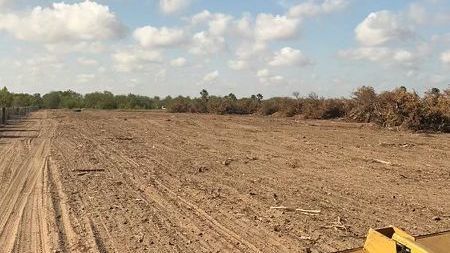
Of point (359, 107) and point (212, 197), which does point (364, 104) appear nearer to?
point (359, 107)

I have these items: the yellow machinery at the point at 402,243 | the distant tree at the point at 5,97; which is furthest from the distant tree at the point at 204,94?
the yellow machinery at the point at 402,243

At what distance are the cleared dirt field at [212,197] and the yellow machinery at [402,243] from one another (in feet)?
7.74

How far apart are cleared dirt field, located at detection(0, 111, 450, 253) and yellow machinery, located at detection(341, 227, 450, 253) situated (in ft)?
7.74

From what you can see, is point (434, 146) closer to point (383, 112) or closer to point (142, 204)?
point (383, 112)

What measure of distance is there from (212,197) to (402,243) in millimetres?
5802

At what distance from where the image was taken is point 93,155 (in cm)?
1534

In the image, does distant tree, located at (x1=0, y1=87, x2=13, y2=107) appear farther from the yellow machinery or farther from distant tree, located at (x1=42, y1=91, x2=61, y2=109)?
the yellow machinery

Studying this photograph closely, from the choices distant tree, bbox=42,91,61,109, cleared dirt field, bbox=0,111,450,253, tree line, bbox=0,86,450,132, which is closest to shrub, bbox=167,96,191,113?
tree line, bbox=0,86,450,132

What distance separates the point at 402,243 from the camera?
3.65 m

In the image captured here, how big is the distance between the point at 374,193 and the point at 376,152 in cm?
723

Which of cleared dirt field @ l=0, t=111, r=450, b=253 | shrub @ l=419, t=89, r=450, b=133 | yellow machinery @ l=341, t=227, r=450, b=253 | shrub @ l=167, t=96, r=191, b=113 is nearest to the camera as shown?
yellow machinery @ l=341, t=227, r=450, b=253

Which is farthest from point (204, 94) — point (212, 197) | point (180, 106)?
point (212, 197)

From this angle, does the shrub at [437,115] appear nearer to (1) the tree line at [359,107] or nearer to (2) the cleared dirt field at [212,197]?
(1) the tree line at [359,107]

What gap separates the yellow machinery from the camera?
11.7ft
